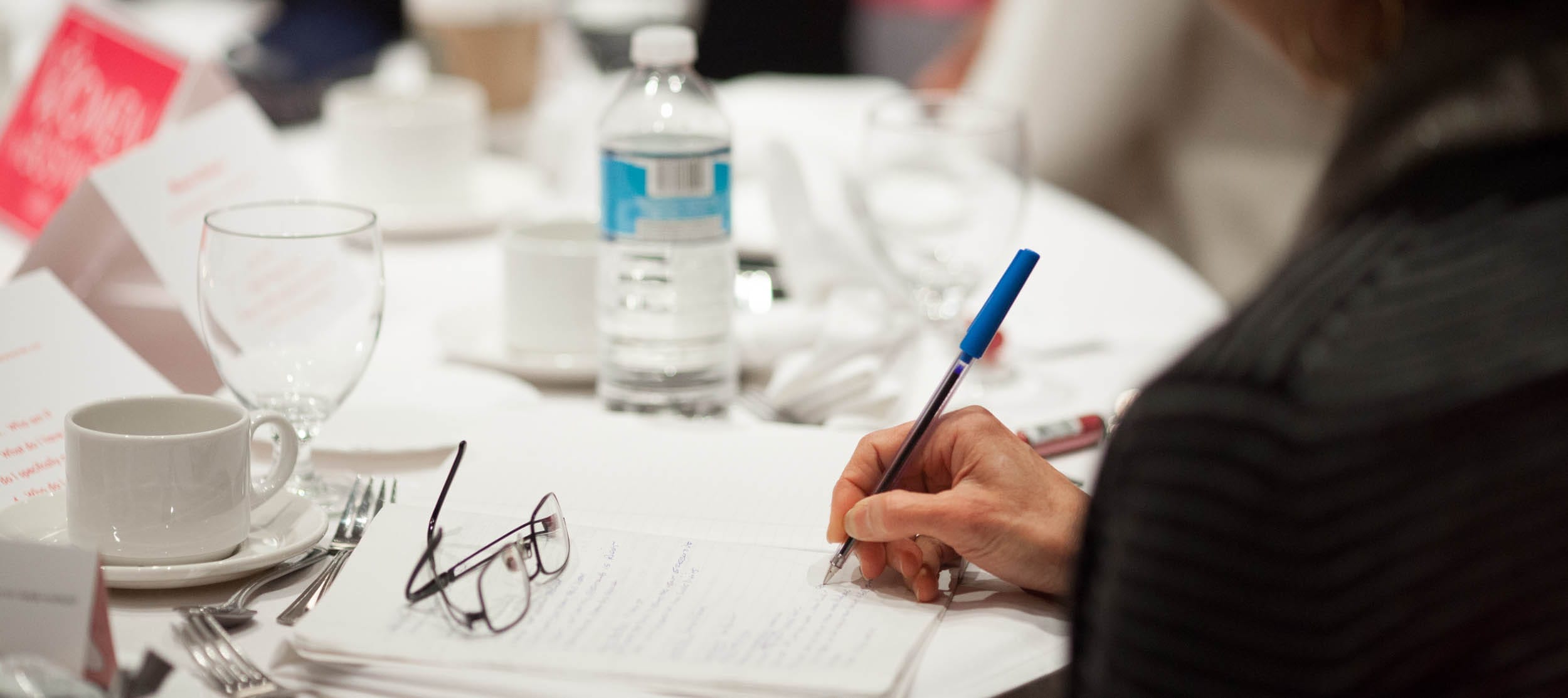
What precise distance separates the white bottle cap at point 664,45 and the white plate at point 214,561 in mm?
404

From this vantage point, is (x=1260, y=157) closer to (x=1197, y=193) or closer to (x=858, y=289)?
(x=1197, y=193)

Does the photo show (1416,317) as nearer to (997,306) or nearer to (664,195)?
(997,306)

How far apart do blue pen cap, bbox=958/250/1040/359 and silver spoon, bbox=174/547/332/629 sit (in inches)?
14.3

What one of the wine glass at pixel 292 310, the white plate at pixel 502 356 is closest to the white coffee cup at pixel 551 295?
the white plate at pixel 502 356

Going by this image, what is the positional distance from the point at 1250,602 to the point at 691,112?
0.68m

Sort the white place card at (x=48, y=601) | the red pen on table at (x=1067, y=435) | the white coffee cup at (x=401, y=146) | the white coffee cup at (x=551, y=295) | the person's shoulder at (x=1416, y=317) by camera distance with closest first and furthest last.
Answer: the person's shoulder at (x=1416, y=317) → the white place card at (x=48, y=601) → the red pen on table at (x=1067, y=435) → the white coffee cup at (x=551, y=295) → the white coffee cup at (x=401, y=146)

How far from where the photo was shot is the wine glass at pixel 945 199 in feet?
3.53

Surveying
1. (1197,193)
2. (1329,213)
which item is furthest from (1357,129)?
(1197,193)

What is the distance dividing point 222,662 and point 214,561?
84 mm

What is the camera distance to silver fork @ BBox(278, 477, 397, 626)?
64 cm

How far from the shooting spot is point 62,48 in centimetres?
124

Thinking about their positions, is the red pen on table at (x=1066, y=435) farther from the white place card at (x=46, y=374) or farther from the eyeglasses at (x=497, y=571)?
the white place card at (x=46, y=374)

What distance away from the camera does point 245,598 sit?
2.12ft

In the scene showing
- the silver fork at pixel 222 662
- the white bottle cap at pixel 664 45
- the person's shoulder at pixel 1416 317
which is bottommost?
the silver fork at pixel 222 662
